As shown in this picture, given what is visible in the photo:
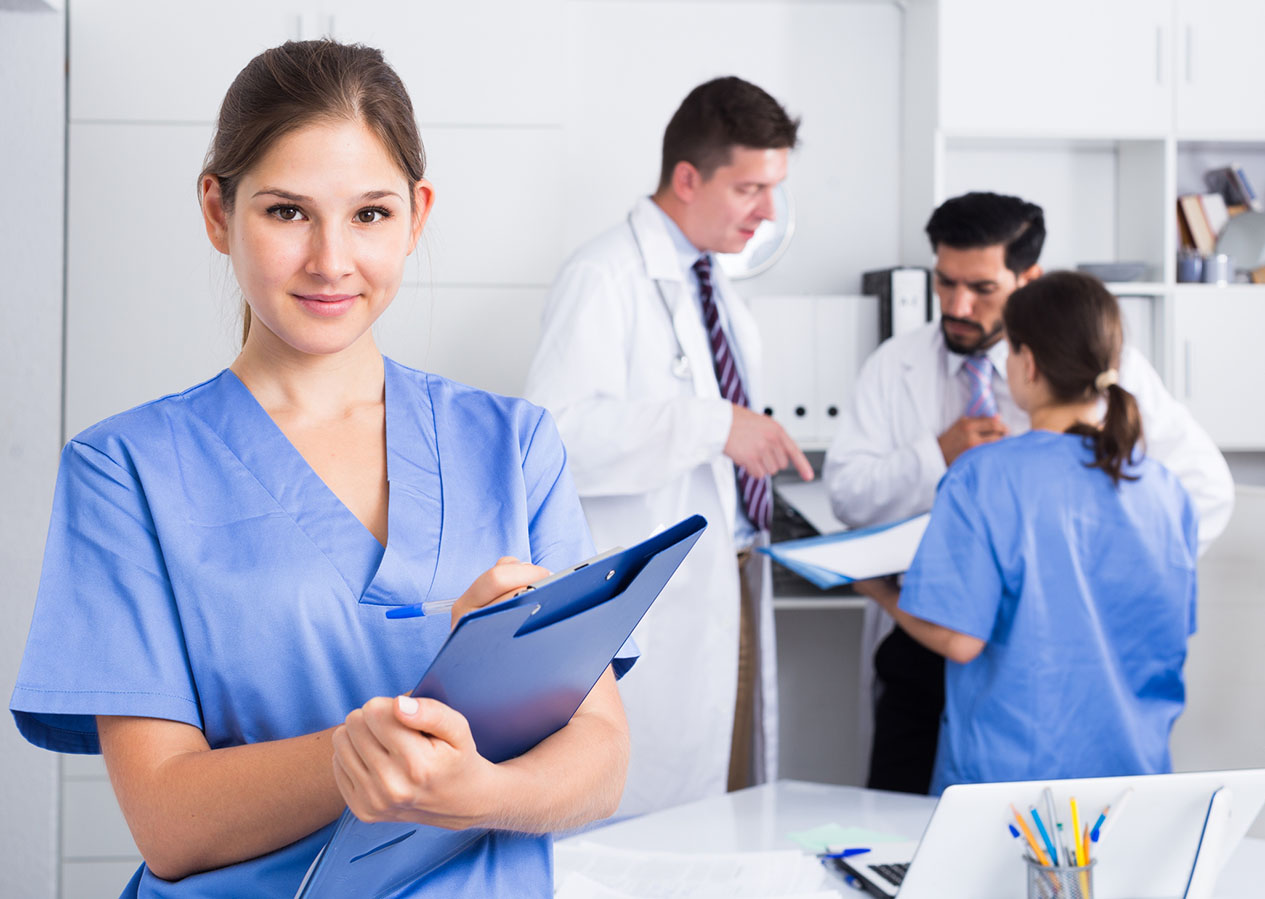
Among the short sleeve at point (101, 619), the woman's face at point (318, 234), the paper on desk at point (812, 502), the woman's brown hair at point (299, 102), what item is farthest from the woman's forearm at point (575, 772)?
the paper on desk at point (812, 502)

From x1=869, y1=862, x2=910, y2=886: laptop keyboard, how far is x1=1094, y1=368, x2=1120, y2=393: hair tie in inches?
35.6

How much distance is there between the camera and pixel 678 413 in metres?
2.27

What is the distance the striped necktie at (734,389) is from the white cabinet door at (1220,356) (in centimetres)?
141

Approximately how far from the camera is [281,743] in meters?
0.79

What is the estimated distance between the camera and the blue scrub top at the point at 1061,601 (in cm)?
184

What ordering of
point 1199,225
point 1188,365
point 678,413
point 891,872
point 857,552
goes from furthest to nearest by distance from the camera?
1. point 1199,225
2. point 1188,365
3. point 678,413
4. point 857,552
5. point 891,872

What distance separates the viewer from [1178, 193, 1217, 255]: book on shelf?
3314mm

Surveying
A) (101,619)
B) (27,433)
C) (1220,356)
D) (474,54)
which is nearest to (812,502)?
(1220,356)

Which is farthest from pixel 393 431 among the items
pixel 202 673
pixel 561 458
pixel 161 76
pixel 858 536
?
pixel 161 76

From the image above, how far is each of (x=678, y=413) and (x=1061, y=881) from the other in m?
1.32

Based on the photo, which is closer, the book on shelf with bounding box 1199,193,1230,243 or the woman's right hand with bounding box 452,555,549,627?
the woman's right hand with bounding box 452,555,549,627

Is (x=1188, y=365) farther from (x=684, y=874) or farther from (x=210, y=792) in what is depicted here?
(x=210, y=792)

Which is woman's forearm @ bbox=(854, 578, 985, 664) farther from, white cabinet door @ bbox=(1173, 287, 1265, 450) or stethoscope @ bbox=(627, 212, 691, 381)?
white cabinet door @ bbox=(1173, 287, 1265, 450)

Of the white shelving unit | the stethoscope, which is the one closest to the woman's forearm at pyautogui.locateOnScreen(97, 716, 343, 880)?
the stethoscope
